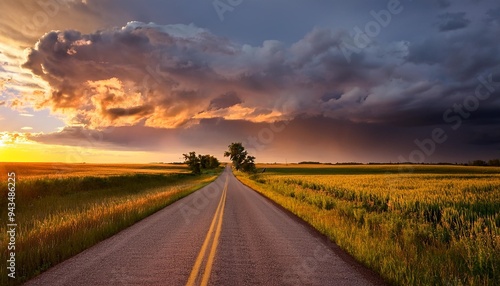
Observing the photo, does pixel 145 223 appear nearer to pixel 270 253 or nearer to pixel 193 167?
pixel 270 253

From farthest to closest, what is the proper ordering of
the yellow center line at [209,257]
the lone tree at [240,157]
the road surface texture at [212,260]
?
the lone tree at [240,157] → the road surface texture at [212,260] → the yellow center line at [209,257]

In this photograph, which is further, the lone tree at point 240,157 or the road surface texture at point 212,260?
the lone tree at point 240,157

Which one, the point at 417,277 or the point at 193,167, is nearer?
the point at 417,277

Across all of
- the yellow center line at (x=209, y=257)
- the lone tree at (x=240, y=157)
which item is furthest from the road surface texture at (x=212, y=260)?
the lone tree at (x=240, y=157)

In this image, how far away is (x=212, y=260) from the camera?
7.61 metres

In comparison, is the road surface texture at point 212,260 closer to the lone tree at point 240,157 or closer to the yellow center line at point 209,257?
the yellow center line at point 209,257

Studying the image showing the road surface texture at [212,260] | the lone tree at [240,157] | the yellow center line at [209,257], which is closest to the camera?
the yellow center line at [209,257]

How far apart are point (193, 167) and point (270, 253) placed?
94547mm

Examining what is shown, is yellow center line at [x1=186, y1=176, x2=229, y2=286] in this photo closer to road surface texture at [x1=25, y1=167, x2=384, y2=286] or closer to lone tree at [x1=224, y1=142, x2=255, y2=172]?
road surface texture at [x1=25, y1=167, x2=384, y2=286]

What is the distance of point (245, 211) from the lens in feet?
55.6

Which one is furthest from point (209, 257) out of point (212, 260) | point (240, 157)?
point (240, 157)

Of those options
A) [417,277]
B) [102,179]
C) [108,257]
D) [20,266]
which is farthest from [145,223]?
[102,179]

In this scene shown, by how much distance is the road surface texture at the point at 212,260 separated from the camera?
250 inches

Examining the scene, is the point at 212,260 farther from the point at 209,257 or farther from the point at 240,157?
the point at 240,157
